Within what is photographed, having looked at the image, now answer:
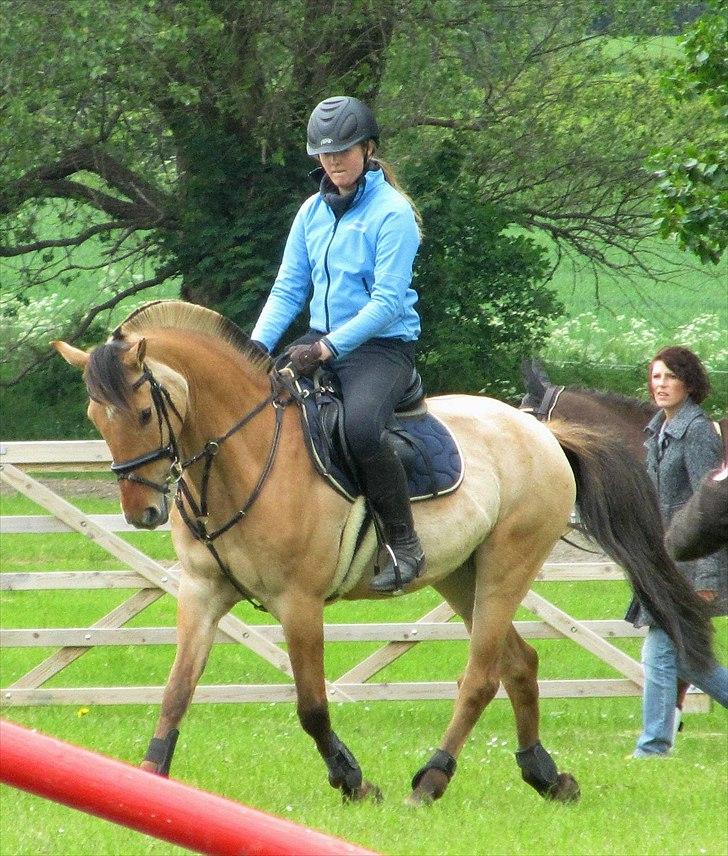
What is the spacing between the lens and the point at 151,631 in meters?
8.95

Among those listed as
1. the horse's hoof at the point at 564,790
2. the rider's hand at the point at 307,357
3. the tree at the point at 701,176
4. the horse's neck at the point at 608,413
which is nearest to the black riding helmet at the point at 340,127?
the rider's hand at the point at 307,357

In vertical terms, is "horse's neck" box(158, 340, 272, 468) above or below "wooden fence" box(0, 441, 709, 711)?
above

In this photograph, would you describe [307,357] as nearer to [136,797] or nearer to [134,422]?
[134,422]

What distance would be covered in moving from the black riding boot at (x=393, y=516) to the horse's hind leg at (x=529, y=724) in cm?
103

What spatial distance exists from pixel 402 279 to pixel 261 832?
4.69 meters

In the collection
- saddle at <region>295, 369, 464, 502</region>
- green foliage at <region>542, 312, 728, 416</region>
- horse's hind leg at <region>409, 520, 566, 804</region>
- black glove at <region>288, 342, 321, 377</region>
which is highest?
black glove at <region>288, 342, 321, 377</region>

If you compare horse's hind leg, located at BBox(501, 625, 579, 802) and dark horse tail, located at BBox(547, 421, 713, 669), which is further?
dark horse tail, located at BBox(547, 421, 713, 669)

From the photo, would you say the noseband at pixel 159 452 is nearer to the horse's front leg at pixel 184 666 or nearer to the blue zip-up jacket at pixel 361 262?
the horse's front leg at pixel 184 666

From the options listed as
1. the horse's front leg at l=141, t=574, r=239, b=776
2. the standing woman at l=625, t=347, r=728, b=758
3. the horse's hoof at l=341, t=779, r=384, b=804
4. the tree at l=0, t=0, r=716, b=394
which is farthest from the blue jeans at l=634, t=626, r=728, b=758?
the tree at l=0, t=0, r=716, b=394

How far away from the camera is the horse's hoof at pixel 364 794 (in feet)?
20.2

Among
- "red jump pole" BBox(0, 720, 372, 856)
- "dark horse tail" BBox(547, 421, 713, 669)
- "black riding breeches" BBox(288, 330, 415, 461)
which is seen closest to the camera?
"red jump pole" BBox(0, 720, 372, 856)

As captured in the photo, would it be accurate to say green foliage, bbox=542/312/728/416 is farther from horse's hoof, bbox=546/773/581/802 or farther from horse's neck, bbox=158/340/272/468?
horse's neck, bbox=158/340/272/468

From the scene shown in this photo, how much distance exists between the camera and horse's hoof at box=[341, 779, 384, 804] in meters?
6.17

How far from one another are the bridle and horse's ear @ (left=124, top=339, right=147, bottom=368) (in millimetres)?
42
